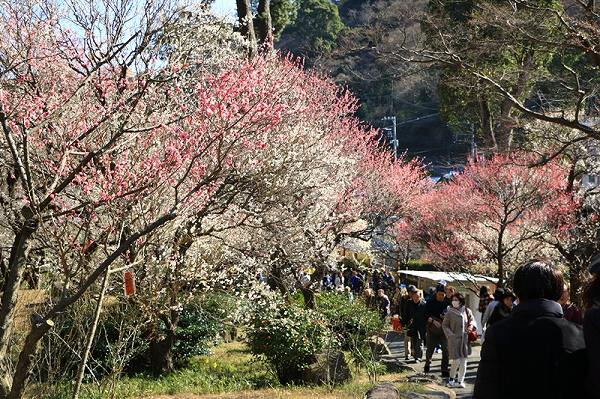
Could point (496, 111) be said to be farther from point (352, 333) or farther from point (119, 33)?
point (119, 33)

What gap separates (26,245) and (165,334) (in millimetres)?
5479

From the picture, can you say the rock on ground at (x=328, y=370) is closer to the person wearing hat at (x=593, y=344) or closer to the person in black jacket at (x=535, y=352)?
the person in black jacket at (x=535, y=352)

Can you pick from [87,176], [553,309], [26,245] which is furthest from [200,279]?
[553,309]

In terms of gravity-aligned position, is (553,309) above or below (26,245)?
below

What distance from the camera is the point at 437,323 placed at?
8891 mm

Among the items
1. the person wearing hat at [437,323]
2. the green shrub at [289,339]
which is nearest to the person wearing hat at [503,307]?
the person wearing hat at [437,323]

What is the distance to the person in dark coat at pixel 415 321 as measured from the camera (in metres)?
10.1

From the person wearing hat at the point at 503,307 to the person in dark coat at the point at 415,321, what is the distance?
3.34 metres

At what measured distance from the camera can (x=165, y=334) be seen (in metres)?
9.47

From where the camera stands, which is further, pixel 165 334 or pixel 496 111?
pixel 496 111

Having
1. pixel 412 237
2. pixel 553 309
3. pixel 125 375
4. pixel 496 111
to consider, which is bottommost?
pixel 125 375

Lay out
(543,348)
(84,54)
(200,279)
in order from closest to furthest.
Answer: (543,348) → (84,54) → (200,279)

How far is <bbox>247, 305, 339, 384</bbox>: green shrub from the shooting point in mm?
8469

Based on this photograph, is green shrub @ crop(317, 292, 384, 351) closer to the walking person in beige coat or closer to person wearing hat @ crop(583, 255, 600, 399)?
the walking person in beige coat
